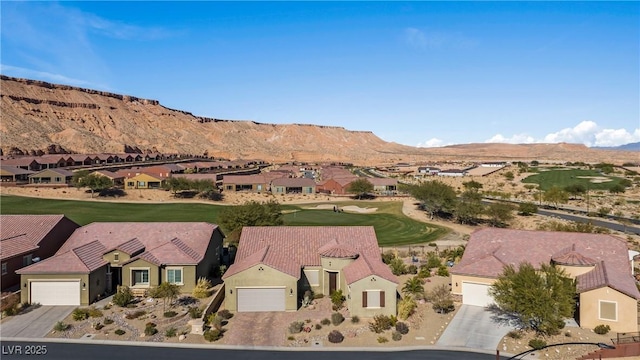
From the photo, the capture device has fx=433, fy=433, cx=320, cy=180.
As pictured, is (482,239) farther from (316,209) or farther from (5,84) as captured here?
(5,84)

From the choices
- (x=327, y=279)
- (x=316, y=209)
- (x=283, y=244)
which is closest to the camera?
(x=327, y=279)

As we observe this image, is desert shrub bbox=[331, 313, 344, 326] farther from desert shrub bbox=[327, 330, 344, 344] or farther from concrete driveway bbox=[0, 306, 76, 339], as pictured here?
concrete driveway bbox=[0, 306, 76, 339]

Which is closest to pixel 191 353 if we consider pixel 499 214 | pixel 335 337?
pixel 335 337

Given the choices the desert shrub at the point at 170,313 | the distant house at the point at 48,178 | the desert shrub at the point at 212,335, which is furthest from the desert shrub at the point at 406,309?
the distant house at the point at 48,178

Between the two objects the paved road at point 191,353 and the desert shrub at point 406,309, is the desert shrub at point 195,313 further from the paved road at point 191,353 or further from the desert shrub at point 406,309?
the desert shrub at point 406,309

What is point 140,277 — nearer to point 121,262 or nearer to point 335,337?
point 121,262

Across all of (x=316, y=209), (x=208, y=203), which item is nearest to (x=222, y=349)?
(x=316, y=209)

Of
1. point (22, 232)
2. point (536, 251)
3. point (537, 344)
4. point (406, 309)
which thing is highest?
point (22, 232)
